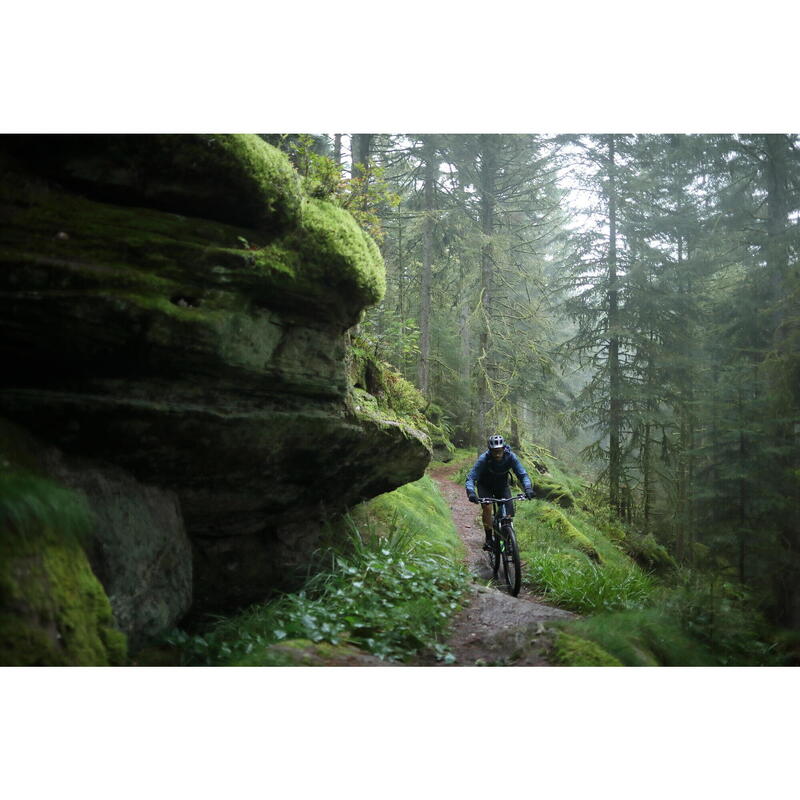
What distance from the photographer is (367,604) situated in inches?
174

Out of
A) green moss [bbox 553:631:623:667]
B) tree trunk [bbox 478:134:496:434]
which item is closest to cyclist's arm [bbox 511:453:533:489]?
green moss [bbox 553:631:623:667]

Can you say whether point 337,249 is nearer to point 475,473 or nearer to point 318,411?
point 318,411

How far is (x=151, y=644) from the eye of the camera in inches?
146

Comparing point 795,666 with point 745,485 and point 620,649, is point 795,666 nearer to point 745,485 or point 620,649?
point 620,649

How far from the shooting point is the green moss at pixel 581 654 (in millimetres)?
3527

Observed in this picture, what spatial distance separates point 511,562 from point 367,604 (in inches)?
86.9

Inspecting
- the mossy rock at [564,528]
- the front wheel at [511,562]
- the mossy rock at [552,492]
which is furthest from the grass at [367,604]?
the mossy rock at [552,492]

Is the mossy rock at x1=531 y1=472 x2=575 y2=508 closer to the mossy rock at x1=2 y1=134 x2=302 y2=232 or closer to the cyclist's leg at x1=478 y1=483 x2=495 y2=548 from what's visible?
the cyclist's leg at x1=478 y1=483 x2=495 y2=548

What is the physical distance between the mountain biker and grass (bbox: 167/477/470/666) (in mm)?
948

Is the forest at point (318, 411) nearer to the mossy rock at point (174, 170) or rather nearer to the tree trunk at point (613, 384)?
the mossy rock at point (174, 170)

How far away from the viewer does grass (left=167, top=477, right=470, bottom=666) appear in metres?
3.77

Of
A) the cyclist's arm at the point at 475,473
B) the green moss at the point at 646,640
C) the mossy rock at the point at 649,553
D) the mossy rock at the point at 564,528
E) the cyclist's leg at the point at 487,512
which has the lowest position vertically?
the mossy rock at the point at 649,553

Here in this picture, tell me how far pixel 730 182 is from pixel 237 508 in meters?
6.91

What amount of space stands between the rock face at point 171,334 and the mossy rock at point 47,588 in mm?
628
